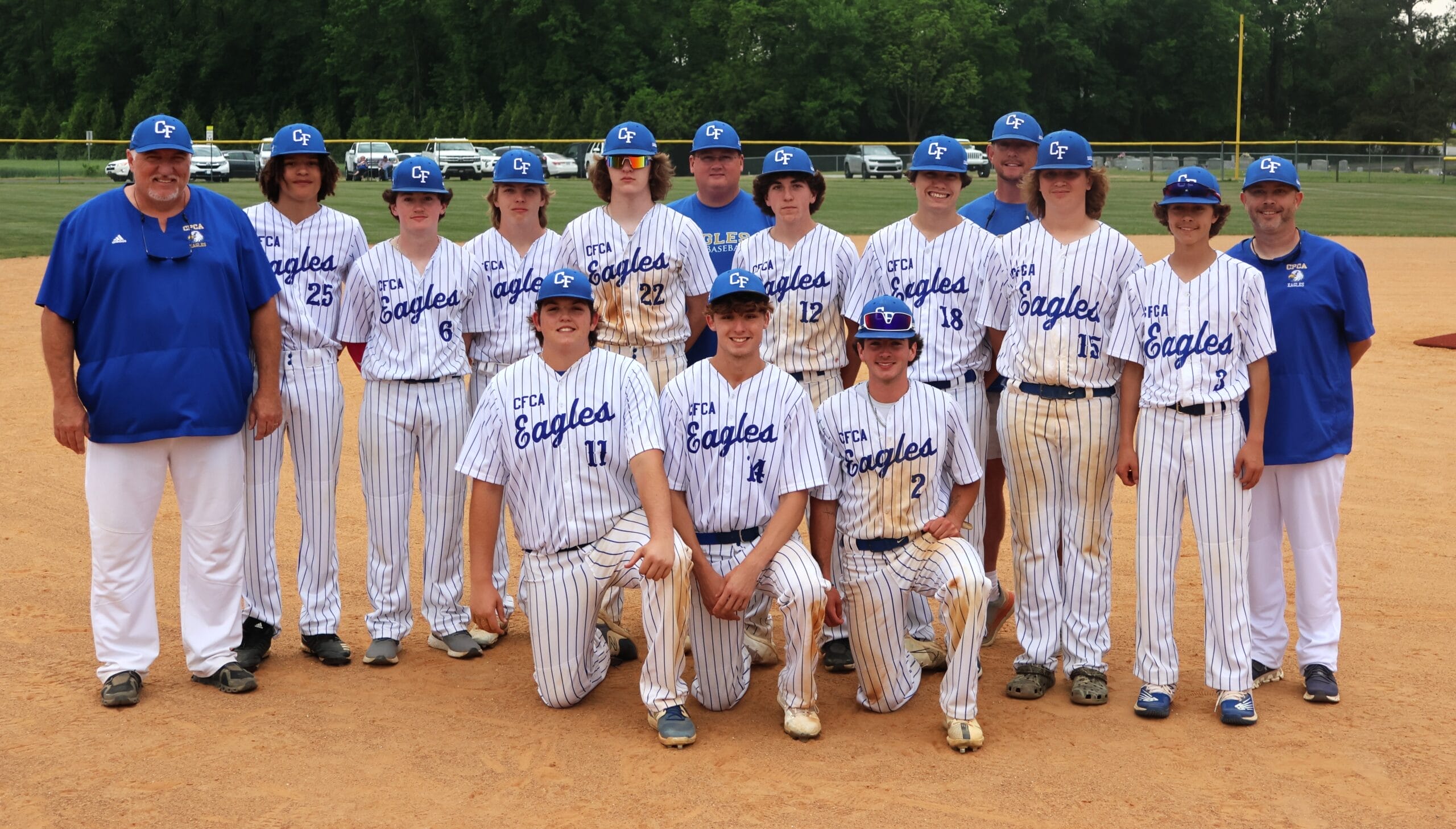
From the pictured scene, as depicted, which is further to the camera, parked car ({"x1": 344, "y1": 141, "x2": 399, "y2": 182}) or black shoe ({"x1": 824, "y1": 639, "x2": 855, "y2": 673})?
parked car ({"x1": 344, "y1": 141, "x2": 399, "y2": 182})

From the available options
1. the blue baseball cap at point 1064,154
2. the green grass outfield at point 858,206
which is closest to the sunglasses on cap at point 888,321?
the blue baseball cap at point 1064,154

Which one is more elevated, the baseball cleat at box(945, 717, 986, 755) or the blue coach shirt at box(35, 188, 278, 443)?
the blue coach shirt at box(35, 188, 278, 443)

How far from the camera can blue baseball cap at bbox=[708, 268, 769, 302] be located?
4863 millimetres

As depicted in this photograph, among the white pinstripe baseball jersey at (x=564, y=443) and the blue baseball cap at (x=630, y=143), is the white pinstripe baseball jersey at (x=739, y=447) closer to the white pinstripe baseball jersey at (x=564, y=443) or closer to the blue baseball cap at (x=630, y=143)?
the white pinstripe baseball jersey at (x=564, y=443)

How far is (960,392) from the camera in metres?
5.58

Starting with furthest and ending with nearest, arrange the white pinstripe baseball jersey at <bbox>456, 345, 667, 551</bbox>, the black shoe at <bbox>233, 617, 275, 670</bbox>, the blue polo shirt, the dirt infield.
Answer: the blue polo shirt
the black shoe at <bbox>233, 617, 275, 670</bbox>
the white pinstripe baseball jersey at <bbox>456, 345, 667, 551</bbox>
the dirt infield

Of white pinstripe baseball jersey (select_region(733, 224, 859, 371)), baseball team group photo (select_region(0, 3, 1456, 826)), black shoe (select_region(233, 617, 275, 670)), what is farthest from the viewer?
white pinstripe baseball jersey (select_region(733, 224, 859, 371))

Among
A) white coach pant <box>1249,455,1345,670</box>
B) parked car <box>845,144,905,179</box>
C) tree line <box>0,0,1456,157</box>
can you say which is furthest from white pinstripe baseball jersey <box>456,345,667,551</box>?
tree line <box>0,0,1456,157</box>

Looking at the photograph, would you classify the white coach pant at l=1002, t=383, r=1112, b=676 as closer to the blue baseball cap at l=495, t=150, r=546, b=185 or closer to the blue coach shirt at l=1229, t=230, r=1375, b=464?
the blue coach shirt at l=1229, t=230, r=1375, b=464

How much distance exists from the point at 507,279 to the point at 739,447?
1.74 m

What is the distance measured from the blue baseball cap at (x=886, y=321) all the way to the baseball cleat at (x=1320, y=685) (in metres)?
2.07

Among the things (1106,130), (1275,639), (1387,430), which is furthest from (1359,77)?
(1275,639)

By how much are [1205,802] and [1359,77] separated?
70.9m

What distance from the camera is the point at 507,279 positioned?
20.2 feet
